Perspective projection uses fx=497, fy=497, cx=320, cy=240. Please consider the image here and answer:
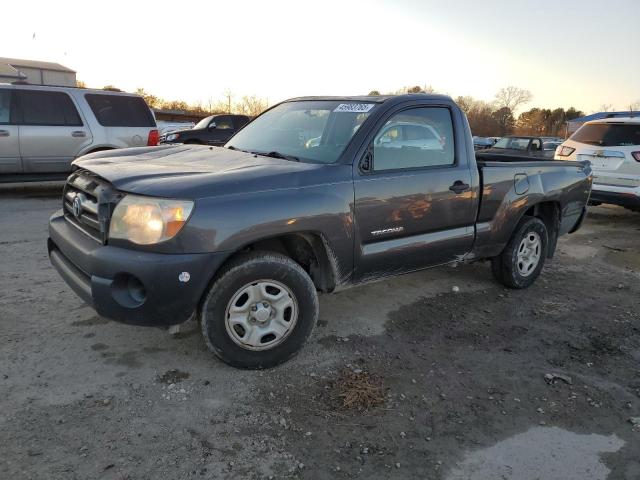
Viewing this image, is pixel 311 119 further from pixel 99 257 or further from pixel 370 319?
pixel 99 257

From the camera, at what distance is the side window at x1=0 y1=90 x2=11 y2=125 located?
813cm

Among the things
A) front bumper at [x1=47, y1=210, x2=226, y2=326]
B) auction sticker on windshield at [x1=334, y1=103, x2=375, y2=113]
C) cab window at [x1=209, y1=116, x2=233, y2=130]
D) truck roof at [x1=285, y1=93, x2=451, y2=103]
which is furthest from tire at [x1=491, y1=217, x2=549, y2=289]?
cab window at [x1=209, y1=116, x2=233, y2=130]

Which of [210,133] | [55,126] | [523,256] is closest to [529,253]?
[523,256]

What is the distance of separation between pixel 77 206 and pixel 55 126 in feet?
20.3

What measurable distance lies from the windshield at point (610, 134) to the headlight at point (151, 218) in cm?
795

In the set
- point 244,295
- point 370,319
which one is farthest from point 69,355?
point 370,319

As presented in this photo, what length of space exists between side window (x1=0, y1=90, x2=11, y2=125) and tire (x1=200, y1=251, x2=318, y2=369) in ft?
23.7

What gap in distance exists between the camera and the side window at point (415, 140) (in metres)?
3.64

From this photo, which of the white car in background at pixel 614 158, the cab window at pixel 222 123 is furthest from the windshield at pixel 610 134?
the cab window at pixel 222 123

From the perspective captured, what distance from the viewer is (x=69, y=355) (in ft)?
10.7

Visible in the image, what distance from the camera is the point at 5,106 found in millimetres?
8164

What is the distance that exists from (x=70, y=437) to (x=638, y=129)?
353 inches

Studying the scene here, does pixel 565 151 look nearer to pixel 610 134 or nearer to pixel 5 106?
pixel 610 134

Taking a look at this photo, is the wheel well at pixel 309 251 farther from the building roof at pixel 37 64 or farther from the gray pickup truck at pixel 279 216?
the building roof at pixel 37 64
